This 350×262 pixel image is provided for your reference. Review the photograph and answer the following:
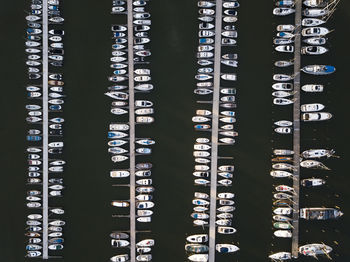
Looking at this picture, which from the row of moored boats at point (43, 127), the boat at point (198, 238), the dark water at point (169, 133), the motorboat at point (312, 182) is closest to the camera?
the motorboat at point (312, 182)

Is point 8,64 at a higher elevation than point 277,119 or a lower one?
higher

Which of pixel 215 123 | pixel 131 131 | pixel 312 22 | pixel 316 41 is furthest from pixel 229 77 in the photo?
pixel 131 131

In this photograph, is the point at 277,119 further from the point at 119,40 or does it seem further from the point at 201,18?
the point at 119,40

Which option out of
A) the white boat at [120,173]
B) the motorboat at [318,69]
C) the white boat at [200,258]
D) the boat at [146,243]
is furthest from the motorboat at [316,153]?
the white boat at [120,173]

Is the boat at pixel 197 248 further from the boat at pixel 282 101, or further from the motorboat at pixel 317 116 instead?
the motorboat at pixel 317 116

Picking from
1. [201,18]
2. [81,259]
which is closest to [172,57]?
[201,18]

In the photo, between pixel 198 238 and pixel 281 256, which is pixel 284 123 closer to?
pixel 281 256
